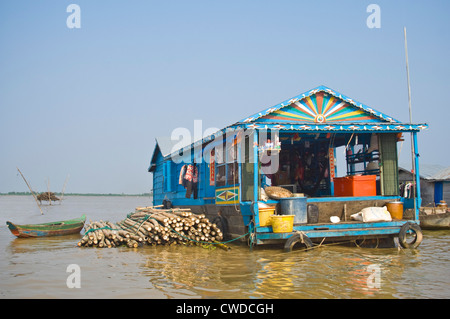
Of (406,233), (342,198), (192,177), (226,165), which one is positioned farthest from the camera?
(192,177)

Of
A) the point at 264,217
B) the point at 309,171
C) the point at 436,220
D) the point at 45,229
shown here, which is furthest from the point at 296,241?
the point at 436,220

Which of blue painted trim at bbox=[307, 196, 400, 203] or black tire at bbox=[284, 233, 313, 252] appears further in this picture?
blue painted trim at bbox=[307, 196, 400, 203]

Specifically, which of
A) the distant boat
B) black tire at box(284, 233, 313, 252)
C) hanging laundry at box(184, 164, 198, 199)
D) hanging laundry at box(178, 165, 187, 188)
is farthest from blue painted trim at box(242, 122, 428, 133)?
the distant boat

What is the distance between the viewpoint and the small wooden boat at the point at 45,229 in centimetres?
1688

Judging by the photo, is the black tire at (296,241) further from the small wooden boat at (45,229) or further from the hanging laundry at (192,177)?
the small wooden boat at (45,229)

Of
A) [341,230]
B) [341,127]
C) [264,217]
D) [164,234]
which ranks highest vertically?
[341,127]

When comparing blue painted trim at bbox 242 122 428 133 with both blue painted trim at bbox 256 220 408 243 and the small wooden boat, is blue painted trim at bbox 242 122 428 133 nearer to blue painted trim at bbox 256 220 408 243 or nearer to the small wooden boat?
blue painted trim at bbox 256 220 408 243

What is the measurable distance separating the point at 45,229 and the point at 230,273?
1210 centimetres

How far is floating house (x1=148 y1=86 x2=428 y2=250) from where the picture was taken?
11.4 meters

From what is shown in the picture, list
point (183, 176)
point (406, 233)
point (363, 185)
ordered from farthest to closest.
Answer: point (183, 176)
point (363, 185)
point (406, 233)

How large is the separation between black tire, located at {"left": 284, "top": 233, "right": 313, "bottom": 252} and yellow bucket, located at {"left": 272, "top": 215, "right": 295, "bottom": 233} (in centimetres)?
23

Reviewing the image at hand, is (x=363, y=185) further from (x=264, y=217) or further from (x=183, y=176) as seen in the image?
(x=183, y=176)

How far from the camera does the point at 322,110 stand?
504 inches

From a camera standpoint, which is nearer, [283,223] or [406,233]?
[283,223]
